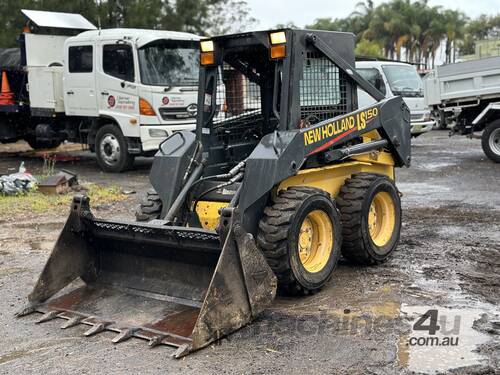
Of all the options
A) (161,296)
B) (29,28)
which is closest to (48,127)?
(29,28)

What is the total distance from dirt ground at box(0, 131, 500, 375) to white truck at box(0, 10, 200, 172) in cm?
497

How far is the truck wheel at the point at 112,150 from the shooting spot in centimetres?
1303

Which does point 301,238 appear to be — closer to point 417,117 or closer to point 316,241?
point 316,241

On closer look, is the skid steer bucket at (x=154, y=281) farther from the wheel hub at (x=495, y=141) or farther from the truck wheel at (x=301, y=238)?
the wheel hub at (x=495, y=141)

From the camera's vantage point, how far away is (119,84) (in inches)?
495

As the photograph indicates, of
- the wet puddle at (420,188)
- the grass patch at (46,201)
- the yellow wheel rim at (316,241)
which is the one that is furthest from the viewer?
the wet puddle at (420,188)

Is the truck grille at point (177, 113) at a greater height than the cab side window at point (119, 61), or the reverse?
the cab side window at point (119, 61)

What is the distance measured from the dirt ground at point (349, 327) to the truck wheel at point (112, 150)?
17.0ft

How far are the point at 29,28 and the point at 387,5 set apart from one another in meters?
37.2

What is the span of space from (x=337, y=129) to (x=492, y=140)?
9023 mm

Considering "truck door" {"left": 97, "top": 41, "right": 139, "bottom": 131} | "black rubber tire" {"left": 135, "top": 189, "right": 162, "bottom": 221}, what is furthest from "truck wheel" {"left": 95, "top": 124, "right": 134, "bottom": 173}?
"black rubber tire" {"left": 135, "top": 189, "right": 162, "bottom": 221}

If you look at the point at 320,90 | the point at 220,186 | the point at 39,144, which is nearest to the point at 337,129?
the point at 320,90

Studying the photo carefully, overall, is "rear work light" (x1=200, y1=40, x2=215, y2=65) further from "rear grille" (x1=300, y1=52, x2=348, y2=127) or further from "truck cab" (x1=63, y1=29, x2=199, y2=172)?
"truck cab" (x1=63, y1=29, x2=199, y2=172)

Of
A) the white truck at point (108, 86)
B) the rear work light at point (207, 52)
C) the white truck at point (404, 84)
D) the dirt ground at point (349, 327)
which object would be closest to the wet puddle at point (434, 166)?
the white truck at point (404, 84)
